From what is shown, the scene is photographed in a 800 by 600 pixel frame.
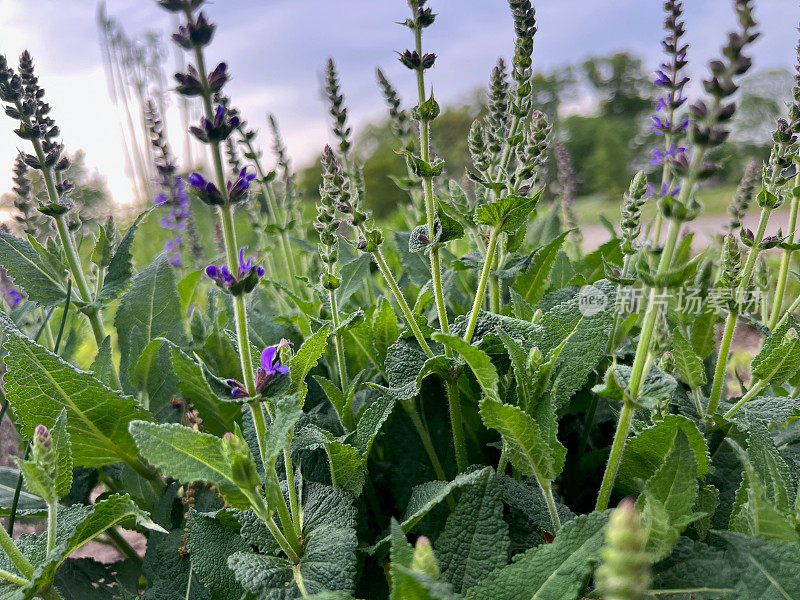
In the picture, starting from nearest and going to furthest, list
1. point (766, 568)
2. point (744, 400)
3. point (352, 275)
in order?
1. point (766, 568)
2. point (744, 400)
3. point (352, 275)

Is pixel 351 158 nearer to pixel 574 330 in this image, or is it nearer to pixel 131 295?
pixel 131 295

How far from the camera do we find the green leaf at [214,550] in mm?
1175

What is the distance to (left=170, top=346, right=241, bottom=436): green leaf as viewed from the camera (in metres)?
1.32

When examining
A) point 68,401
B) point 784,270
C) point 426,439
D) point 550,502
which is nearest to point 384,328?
point 426,439

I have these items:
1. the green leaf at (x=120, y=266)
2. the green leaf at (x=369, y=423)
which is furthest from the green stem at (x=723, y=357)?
the green leaf at (x=120, y=266)

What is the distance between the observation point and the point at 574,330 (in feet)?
4.23

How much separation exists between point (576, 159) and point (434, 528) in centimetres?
3204

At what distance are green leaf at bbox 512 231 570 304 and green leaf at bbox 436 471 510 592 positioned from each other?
85cm

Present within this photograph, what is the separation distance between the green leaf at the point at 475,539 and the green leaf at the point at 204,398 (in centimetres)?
58

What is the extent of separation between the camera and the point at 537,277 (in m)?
1.86

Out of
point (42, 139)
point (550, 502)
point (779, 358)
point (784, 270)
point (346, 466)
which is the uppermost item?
point (42, 139)

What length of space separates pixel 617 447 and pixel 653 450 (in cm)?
13

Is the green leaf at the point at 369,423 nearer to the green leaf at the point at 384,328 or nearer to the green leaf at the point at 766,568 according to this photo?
the green leaf at the point at 384,328

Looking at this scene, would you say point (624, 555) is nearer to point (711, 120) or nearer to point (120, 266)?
point (711, 120)
